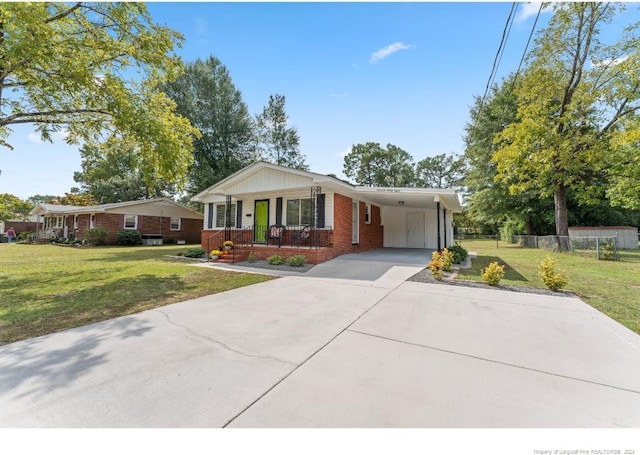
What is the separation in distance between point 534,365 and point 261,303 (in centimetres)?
417

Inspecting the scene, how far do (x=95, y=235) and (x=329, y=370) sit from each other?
2387cm

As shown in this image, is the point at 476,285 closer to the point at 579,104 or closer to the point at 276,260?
the point at 276,260

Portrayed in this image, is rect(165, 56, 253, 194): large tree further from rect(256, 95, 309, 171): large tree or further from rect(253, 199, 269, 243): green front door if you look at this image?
rect(253, 199, 269, 243): green front door

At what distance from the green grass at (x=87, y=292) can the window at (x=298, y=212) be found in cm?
422

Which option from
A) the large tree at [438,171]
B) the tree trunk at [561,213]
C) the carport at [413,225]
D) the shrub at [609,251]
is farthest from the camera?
the large tree at [438,171]

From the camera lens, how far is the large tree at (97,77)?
681 centimetres

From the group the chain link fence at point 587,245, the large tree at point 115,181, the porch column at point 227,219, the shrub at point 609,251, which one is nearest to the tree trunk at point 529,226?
the chain link fence at point 587,245

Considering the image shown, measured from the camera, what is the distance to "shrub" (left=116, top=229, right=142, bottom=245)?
20469mm

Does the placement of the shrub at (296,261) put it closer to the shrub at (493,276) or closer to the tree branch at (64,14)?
the shrub at (493,276)

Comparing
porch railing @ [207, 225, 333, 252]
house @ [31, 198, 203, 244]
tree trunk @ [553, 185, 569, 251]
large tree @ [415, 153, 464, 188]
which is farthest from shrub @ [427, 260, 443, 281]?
large tree @ [415, 153, 464, 188]

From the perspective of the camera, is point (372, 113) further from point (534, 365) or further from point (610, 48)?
point (610, 48)

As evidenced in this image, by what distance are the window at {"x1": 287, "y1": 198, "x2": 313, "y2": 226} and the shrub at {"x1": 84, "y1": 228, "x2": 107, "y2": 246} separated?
1661 cm

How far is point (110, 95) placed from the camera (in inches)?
314
